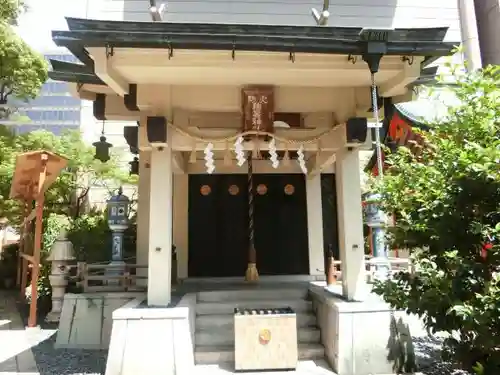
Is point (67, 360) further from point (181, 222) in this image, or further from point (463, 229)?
point (463, 229)

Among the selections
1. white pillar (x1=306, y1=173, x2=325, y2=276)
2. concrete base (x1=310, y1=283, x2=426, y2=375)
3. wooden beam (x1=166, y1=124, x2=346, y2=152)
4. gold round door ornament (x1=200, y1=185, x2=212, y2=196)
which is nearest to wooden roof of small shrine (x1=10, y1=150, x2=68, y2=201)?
gold round door ornament (x1=200, y1=185, x2=212, y2=196)

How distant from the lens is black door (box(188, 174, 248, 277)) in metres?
9.84

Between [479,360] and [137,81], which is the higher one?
[137,81]

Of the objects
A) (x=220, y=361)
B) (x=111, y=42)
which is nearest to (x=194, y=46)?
(x=111, y=42)

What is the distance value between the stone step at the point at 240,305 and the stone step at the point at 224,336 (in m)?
0.42

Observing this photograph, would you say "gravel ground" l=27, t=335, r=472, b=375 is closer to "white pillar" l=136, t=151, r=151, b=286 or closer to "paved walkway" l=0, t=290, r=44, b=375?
"paved walkway" l=0, t=290, r=44, b=375

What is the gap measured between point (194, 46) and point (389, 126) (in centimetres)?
670

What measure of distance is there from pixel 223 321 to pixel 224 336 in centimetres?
28

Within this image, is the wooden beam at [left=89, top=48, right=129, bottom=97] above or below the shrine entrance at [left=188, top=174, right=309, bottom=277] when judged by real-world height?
above

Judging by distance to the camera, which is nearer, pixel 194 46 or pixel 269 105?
pixel 194 46

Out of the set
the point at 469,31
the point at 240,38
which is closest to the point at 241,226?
the point at 240,38

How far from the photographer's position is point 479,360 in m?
3.69

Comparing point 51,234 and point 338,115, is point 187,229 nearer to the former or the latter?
point 338,115

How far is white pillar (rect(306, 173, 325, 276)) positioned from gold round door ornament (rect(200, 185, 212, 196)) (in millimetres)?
2529
